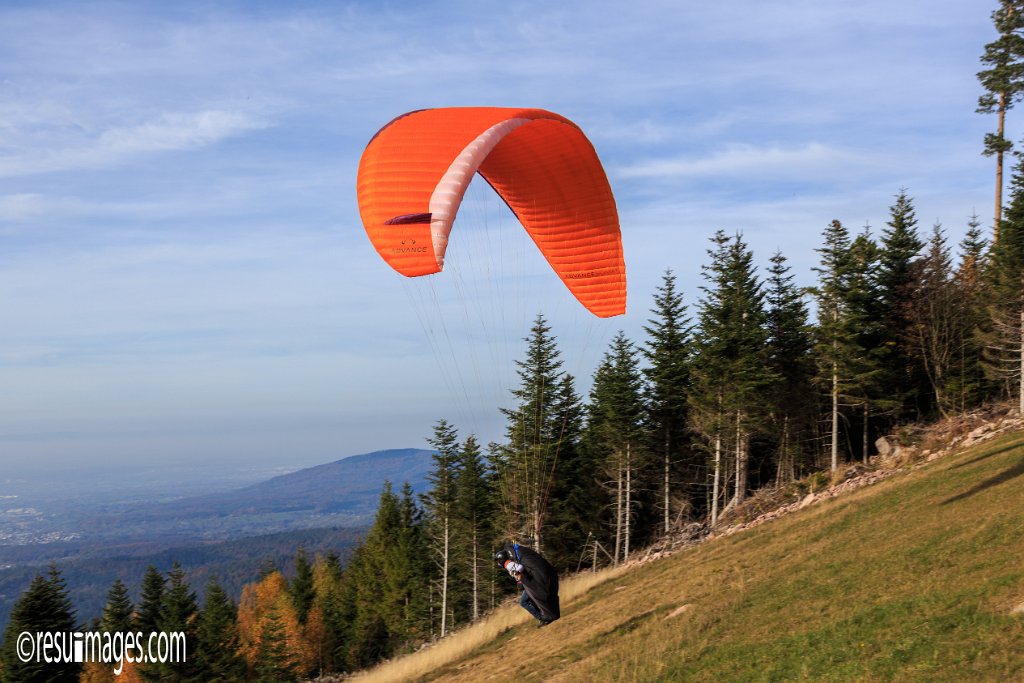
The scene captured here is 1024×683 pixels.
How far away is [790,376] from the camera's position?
39.0 m

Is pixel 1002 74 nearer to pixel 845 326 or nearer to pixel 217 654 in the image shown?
pixel 845 326

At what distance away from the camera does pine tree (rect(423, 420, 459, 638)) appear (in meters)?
40.9

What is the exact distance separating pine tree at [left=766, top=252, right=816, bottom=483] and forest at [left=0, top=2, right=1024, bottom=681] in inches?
4.7

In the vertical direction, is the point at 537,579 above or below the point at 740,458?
above

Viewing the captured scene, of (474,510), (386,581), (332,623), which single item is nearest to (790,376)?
(474,510)

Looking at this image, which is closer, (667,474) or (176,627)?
(176,627)

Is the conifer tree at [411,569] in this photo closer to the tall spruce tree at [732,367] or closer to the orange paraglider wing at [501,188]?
the tall spruce tree at [732,367]

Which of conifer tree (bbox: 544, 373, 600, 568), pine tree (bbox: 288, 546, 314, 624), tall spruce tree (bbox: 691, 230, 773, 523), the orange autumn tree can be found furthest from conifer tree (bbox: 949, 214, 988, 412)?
pine tree (bbox: 288, 546, 314, 624)

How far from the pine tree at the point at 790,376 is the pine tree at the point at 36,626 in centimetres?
3314

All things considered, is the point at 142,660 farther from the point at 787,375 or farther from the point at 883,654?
→ the point at 883,654

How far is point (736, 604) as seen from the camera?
14945 mm

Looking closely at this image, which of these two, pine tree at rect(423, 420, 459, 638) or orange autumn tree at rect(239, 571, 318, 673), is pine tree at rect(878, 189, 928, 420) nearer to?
pine tree at rect(423, 420, 459, 638)

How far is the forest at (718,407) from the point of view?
33.9 meters

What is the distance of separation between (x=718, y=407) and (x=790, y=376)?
19.8 ft
